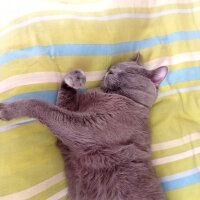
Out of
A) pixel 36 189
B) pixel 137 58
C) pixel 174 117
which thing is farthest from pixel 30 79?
pixel 174 117

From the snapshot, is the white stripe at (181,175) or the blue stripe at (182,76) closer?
the white stripe at (181,175)

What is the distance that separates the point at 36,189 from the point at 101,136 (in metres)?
0.28

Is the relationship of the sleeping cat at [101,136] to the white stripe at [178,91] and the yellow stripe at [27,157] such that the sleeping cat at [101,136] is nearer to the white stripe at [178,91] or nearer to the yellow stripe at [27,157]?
the yellow stripe at [27,157]

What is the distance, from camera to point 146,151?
1259mm

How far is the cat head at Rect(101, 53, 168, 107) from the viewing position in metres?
1.29

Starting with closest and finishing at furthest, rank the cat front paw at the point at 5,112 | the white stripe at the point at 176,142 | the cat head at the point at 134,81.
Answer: the cat front paw at the point at 5,112 → the cat head at the point at 134,81 → the white stripe at the point at 176,142

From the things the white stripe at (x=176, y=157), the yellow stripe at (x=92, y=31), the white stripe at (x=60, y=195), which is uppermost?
the yellow stripe at (x=92, y=31)

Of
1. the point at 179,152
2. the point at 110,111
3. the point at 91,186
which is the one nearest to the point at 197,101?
the point at 179,152

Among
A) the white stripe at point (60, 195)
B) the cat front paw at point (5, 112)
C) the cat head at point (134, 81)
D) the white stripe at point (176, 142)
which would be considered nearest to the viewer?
the cat front paw at point (5, 112)

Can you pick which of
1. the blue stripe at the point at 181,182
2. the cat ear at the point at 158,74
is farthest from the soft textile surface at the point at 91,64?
the cat ear at the point at 158,74

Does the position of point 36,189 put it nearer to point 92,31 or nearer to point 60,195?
point 60,195

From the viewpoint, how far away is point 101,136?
1143 mm

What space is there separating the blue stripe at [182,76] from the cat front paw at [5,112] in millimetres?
689

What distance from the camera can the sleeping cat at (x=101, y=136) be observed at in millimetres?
1091
